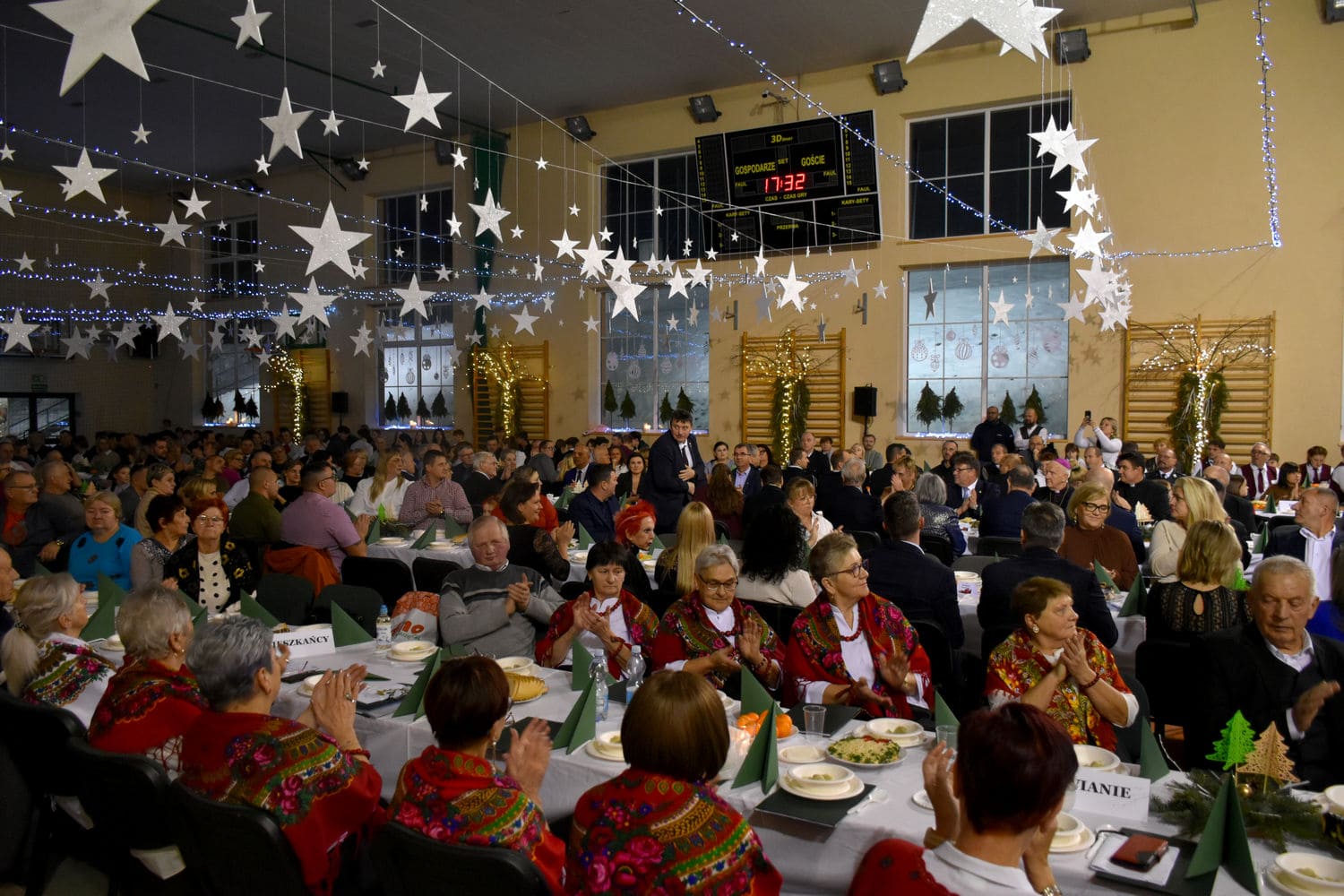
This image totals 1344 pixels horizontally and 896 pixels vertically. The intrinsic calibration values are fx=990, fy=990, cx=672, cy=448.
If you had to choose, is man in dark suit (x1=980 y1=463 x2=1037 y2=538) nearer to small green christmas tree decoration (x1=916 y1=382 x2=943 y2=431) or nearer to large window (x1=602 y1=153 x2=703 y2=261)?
small green christmas tree decoration (x1=916 y1=382 x2=943 y2=431)

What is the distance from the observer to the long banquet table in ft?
7.79

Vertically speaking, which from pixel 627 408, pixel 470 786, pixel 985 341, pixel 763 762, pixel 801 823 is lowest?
pixel 801 823

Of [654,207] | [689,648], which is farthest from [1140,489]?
[654,207]

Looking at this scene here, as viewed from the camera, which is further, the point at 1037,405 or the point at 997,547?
the point at 1037,405

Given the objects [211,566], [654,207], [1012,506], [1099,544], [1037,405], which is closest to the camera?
[211,566]

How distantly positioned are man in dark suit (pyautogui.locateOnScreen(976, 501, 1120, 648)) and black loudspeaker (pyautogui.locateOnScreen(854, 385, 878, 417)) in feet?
34.4

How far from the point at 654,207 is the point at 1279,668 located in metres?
15.2

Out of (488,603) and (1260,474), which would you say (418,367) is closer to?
(1260,474)

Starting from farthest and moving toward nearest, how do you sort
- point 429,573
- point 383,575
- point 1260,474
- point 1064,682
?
1. point 1260,474
2. point 383,575
3. point 429,573
4. point 1064,682

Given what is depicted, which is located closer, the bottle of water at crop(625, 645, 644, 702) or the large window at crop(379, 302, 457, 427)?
the bottle of water at crop(625, 645, 644, 702)

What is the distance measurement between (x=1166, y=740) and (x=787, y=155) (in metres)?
11.6

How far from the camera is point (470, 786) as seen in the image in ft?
7.30

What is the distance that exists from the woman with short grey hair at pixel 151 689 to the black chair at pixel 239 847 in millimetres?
344

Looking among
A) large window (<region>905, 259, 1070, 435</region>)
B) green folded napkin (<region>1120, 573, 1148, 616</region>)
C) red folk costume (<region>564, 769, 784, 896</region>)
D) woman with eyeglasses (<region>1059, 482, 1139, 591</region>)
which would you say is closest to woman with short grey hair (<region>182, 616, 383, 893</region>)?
red folk costume (<region>564, 769, 784, 896</region>)
